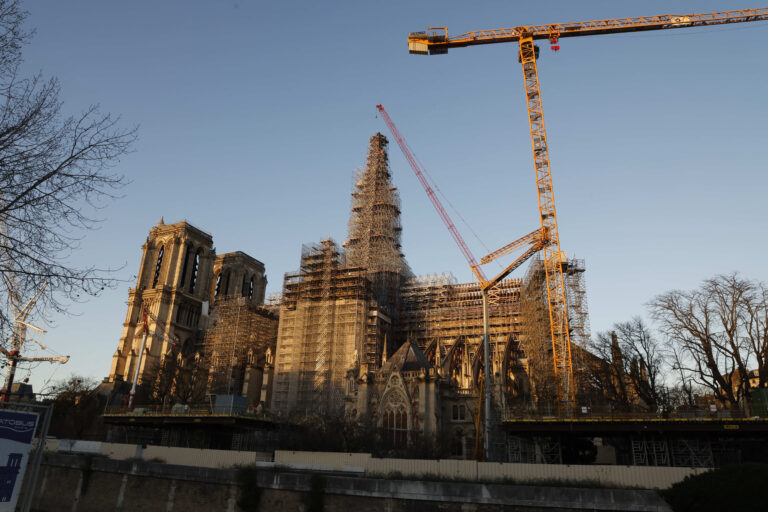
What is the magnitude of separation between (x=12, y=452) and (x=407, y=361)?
41.3 meters

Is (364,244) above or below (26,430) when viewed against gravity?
above

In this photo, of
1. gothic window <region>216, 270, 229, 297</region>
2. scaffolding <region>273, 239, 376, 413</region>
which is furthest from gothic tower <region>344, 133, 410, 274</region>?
gothic window <region>216, 270, 229, 297</region>

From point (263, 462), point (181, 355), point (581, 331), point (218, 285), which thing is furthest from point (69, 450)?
point (218, 285)

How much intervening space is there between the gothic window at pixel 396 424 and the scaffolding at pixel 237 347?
2546cm

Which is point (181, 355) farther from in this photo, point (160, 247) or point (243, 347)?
point (160, 247)

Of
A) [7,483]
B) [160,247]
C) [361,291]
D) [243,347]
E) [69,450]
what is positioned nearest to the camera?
[7,483]

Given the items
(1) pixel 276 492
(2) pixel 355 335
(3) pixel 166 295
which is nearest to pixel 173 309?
(3) pixel 166 295

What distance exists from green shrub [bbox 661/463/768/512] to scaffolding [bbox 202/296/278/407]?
182ft

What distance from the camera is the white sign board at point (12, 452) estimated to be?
11688 mm

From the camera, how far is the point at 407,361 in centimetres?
5147

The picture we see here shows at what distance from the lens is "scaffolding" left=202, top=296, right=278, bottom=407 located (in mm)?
71375

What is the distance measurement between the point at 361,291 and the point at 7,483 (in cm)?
5263

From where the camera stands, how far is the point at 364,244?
77.7 metres

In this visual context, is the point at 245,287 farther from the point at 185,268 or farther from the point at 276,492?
the point at 276,492
